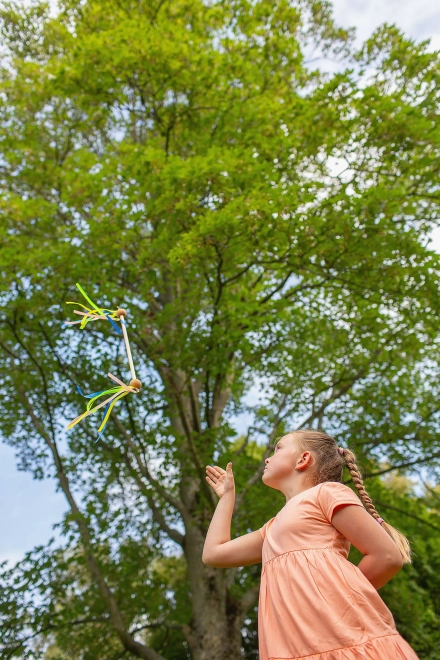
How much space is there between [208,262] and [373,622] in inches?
203

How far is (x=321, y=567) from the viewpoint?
5.91 ft

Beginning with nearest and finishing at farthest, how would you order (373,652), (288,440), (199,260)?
(373,652), (288,440), (199,260)

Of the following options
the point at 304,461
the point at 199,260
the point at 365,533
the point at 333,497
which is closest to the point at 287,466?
the point at 304,461

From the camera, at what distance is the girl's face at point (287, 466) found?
2.18m

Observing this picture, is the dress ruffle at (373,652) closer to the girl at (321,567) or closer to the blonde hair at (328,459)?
the girl at (321,567)

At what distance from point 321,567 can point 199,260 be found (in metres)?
4.75

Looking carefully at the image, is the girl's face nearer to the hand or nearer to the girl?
the girl

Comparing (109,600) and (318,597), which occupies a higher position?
(109,600)

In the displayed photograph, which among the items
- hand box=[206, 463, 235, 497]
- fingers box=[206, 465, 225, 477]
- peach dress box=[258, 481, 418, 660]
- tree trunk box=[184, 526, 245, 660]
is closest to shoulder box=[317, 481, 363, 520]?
peach dress box=[258, 481, 418, 660]

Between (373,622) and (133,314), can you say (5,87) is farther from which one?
(373,622)

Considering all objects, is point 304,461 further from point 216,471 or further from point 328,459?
point 216,471

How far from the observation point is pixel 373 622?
1680mm

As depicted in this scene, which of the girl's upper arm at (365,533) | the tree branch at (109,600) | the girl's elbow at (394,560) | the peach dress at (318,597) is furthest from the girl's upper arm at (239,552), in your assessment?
the tree branch at (109,600)

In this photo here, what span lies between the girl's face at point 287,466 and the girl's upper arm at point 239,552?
0.69ft
